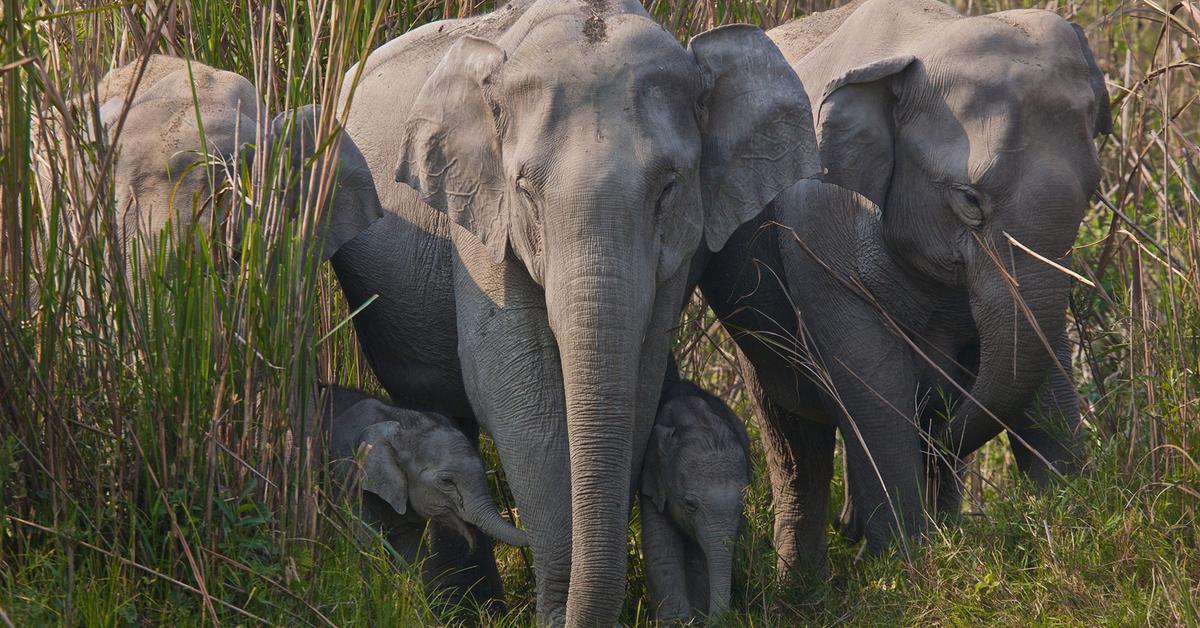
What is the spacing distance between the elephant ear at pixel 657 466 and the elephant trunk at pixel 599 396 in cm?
59

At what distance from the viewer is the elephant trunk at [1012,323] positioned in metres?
4.75

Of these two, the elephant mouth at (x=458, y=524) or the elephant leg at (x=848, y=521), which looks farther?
the elephant leg at (x=848, y=521)

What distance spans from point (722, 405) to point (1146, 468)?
1236 millimetres

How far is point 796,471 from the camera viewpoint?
20.4 ft

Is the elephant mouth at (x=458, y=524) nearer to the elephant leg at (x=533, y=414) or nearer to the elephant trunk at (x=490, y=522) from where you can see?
the elephant trunk at (x=490, y=522)

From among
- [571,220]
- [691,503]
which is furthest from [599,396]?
[691,503]

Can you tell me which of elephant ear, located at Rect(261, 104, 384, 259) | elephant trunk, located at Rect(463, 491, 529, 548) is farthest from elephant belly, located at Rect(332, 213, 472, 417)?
elephant trunk, located at Rect(463, 491, 529, 548)

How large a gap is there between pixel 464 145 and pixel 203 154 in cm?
69

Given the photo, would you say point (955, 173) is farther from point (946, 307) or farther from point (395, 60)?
point (395, 60)

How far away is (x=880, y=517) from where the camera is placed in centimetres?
529

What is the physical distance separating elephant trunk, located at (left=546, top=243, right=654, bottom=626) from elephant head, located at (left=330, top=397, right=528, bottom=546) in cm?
57

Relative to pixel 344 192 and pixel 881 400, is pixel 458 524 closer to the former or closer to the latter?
pixel 344 192

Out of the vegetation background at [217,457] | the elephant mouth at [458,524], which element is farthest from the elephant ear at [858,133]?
the elephant mouth at [458,524]

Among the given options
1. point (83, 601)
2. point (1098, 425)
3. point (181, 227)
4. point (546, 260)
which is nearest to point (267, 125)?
point (181, 227)
